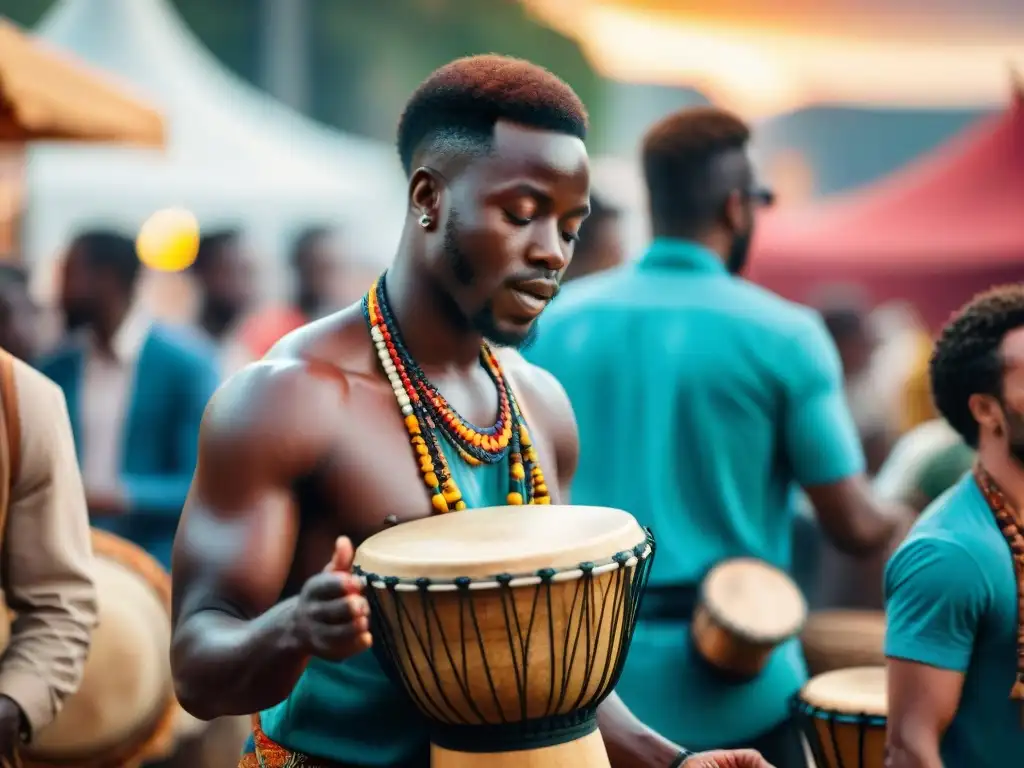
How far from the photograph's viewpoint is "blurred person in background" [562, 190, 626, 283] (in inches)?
268

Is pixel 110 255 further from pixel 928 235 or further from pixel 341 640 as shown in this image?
pixel 928 235

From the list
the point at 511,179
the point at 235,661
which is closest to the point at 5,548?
the point at 235,661

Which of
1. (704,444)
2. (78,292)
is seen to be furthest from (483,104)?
(78,292)

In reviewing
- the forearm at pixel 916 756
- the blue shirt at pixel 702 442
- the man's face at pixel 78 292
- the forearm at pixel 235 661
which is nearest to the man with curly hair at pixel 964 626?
the forearm at pixel 916 756

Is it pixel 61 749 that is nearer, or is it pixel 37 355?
pixel 61 749

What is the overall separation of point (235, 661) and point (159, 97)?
11.2 m

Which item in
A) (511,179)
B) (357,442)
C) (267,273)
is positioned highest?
(511,179)

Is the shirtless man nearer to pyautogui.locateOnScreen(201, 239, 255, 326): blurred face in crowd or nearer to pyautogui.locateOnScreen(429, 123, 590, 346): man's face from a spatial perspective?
pyautogui.locateOnScreen(429, 123, 590, 346): man's face

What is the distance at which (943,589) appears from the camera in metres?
3.16

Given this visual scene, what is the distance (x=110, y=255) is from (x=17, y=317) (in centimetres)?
95

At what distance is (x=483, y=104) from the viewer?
8.50 feet

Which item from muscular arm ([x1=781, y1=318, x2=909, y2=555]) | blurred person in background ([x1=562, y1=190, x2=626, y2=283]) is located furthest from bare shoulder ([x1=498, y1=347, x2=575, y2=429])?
blurred person in background ([x1=562, y1=190, x2=626, y2=283])

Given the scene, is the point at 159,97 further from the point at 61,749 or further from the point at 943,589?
the point at 943,589

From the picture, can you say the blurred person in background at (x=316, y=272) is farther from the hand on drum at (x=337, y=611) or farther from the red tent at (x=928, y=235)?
the hand on drum at (x=337, y=611)
